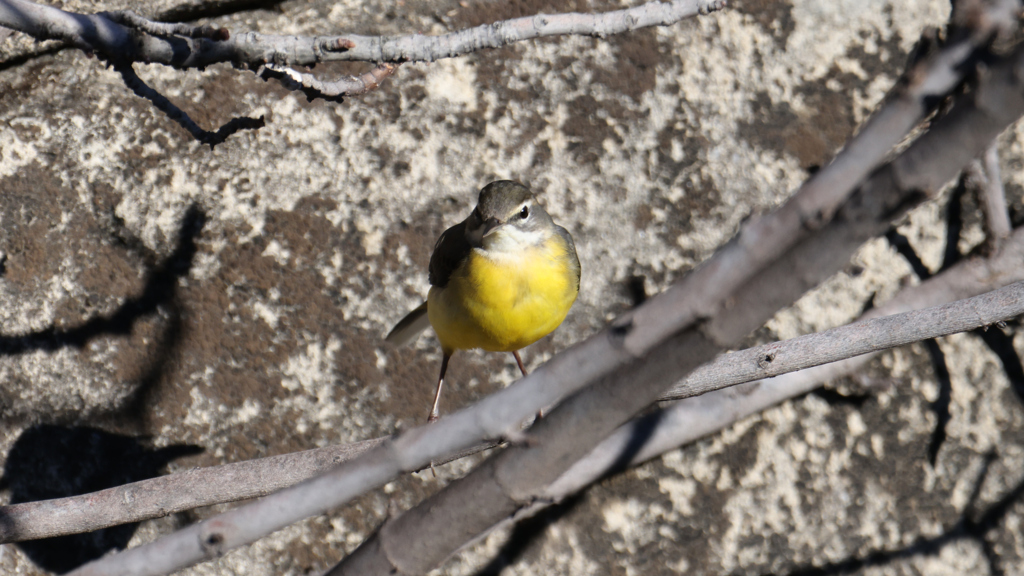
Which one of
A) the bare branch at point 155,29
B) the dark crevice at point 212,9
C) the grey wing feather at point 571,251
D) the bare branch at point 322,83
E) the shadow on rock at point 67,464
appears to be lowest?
the shadow on rock at point 67,464

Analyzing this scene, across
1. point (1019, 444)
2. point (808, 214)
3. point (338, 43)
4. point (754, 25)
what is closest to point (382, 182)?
point (338, 43)

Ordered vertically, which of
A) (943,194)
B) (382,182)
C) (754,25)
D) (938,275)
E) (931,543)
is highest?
(754,25)

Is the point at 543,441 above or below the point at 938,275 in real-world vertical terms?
above

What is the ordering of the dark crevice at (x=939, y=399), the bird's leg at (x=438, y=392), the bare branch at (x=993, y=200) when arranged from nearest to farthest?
the bird's leg at (x=438, y=392)
the bare branch at (x=993, y=200)
the dark crevice at (x=939, y=399)

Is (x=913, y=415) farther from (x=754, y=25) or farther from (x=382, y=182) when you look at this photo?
(x=382, y=182)

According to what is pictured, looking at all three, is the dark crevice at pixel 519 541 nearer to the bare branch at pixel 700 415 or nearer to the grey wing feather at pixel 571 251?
the bare branch at pixel 700 415

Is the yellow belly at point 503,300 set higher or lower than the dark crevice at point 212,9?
lower

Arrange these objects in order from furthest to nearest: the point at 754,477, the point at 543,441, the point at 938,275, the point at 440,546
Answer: the point at 938,275
the point at 754,477
the point at 440,546
the point at 543,441

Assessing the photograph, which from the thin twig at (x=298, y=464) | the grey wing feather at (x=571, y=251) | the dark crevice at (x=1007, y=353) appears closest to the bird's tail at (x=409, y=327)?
the grey wing feather at (x=571, y=251)
